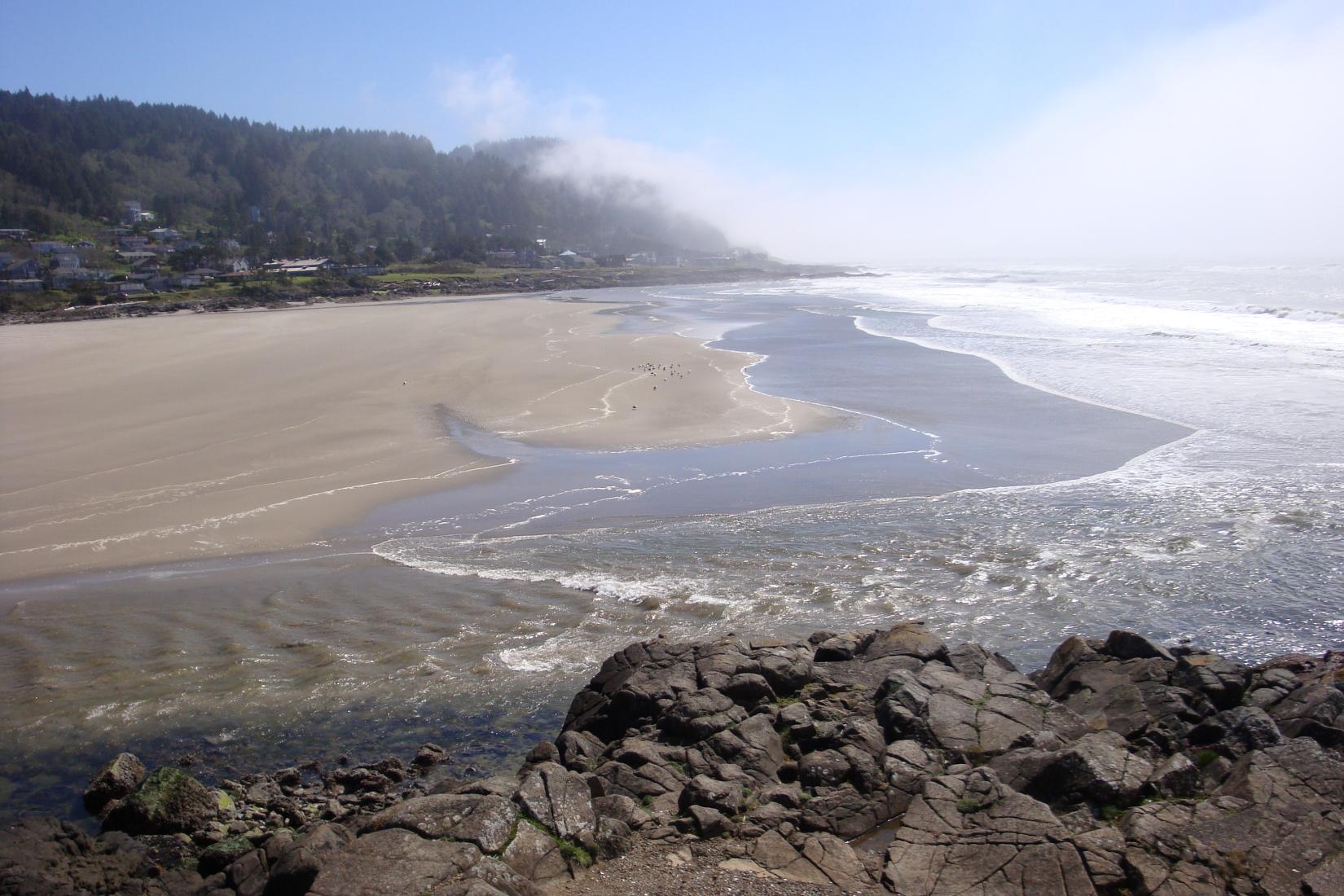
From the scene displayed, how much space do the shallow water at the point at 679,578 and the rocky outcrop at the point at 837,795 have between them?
3.26 feet

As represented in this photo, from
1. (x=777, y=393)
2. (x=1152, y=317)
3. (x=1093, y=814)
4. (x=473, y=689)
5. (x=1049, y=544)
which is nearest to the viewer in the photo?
(x=1093, y=814)

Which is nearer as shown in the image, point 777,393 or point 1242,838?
point 1242,838

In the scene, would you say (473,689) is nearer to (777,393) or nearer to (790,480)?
(790,480)

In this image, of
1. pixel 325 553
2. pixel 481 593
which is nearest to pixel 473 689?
pixel 481 593

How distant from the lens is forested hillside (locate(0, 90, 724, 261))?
112m

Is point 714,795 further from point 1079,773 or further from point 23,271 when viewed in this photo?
point 23,271

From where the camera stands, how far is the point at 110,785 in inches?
274

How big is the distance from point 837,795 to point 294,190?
165m

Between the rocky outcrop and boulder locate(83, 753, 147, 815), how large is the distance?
15mm

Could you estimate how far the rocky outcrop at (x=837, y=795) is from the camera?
5637 millimetres

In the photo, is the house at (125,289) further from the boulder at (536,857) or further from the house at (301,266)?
the boulder at (536,857)

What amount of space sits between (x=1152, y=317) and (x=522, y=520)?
121 feet

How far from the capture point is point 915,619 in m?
10.4

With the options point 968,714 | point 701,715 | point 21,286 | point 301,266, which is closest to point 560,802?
point 701,715
